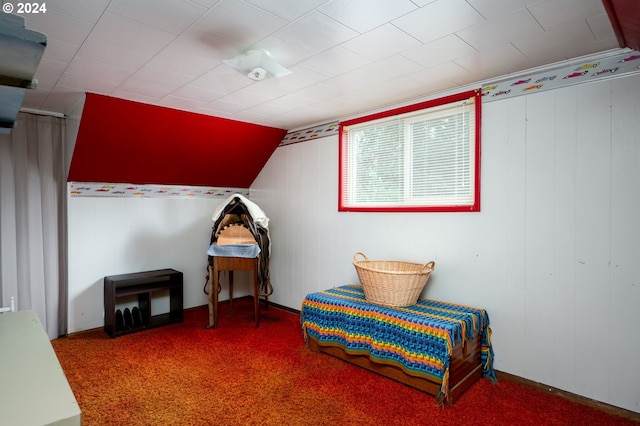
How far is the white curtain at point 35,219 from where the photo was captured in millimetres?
3279

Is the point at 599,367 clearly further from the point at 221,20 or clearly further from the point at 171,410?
the point at 221,20

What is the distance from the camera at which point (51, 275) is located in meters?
3.57

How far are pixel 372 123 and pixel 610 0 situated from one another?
84.2 inches

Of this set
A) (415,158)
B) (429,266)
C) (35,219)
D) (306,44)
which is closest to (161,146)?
(35,219)

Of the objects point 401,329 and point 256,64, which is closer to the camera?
point 256,64

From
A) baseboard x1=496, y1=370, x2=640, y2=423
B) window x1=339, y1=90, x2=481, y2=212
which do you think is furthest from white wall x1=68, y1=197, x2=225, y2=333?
baseboard x1=496, y1=370, x2=640, y2=423

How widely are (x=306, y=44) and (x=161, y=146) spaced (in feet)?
7.69

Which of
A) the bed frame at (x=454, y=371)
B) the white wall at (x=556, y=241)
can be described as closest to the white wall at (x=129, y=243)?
the bed frame at (x=454, y=371)

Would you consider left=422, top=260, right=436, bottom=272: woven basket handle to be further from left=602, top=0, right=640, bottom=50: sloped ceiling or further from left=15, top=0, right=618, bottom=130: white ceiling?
left=602, top=0, right=640, bottom=50: sloped ceiling

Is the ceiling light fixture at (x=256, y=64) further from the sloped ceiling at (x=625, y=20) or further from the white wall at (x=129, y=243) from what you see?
the white wall at (x=129, y=243)

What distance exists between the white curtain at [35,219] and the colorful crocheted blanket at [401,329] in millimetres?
2541

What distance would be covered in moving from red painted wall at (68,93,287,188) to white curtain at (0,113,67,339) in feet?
0.88

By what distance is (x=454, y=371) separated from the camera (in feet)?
7.95

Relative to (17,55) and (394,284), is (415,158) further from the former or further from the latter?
(17,55)
